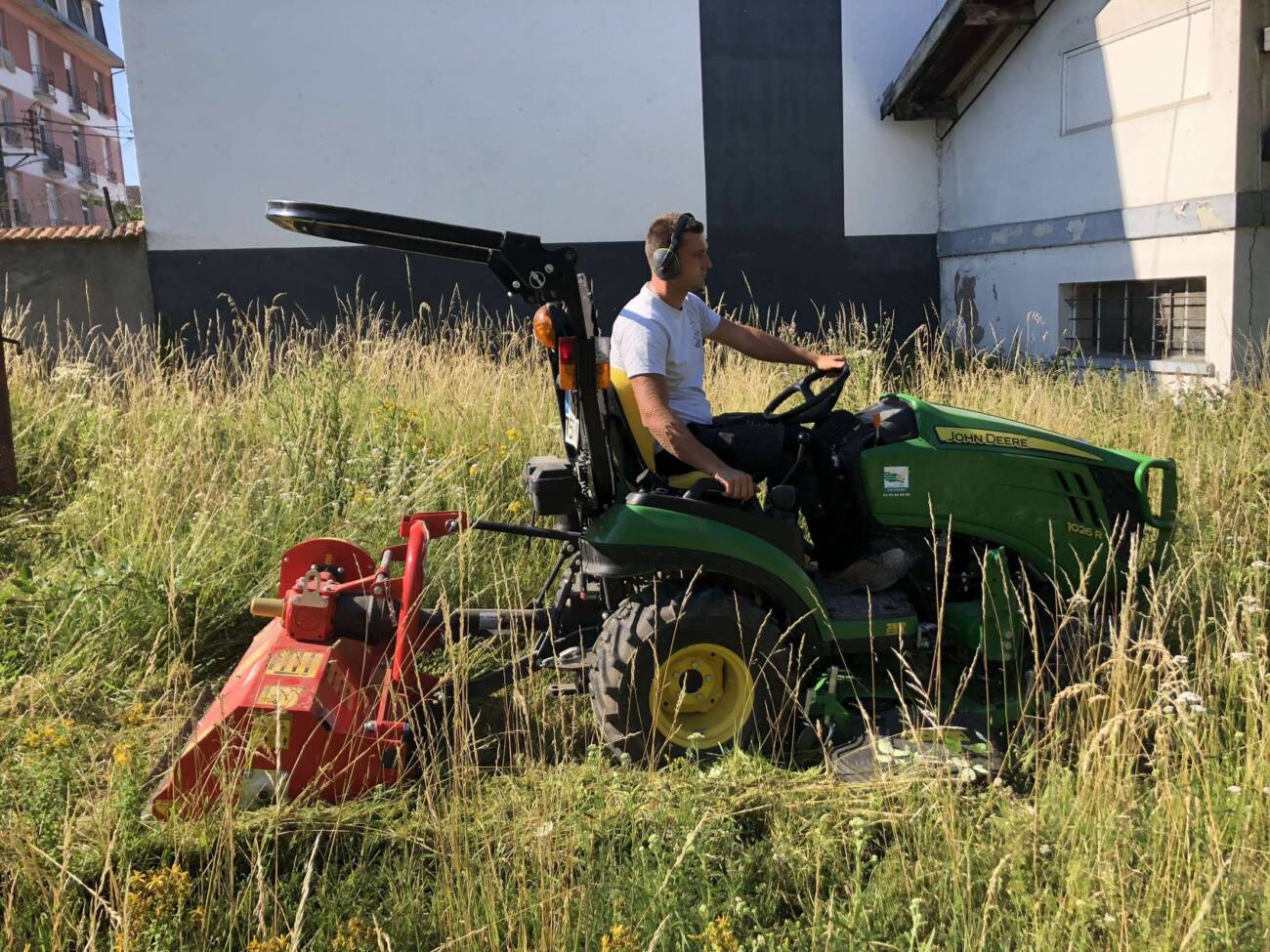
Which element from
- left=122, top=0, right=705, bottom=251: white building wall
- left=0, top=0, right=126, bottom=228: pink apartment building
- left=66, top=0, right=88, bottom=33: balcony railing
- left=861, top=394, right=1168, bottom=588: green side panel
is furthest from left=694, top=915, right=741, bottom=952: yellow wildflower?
left=66, top=0, right=88, bottom=33: balcony railing

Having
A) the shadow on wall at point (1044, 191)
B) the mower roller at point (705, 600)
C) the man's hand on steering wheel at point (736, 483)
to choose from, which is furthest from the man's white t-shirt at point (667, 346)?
the shadow on wall at point (1044, 191)

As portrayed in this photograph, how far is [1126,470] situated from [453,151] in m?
9.77

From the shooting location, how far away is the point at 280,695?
2.77 m

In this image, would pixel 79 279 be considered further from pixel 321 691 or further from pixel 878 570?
pixel 878 570

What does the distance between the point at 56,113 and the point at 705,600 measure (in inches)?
1793

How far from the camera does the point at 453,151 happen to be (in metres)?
11.8

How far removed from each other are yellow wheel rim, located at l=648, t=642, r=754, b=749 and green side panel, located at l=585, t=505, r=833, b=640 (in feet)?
0.93

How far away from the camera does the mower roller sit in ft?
9.25

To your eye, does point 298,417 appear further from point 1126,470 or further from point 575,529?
point 1126,470

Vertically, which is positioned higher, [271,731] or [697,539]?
[697,539]

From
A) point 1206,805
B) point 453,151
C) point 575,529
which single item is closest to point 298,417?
point 575,529

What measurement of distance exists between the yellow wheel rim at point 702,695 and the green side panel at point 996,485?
734 mm

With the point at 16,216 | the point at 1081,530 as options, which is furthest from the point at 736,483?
the point at 16,216

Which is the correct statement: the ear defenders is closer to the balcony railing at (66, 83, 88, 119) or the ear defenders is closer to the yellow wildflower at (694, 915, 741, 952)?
the yellow wildflower at (694, 915, 741, 952)
